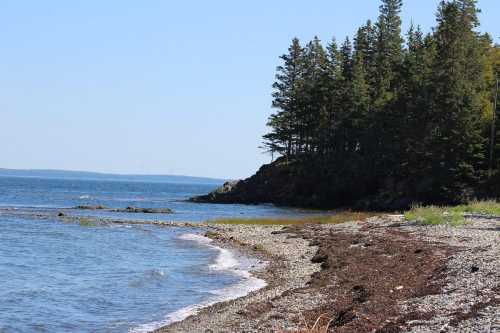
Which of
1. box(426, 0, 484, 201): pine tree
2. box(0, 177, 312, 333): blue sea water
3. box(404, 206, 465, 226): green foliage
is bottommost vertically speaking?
box(0, 177, 312, 333): blue sea water

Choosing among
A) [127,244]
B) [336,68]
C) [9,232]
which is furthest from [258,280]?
[336,68]

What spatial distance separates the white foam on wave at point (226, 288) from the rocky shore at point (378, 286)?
578 millimetres

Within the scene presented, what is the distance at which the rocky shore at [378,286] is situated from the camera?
611 inches

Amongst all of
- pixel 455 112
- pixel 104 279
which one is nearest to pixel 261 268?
pixel 104 279

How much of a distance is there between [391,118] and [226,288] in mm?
56784

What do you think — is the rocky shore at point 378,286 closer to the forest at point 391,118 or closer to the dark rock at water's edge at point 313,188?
the forest at point 391,118

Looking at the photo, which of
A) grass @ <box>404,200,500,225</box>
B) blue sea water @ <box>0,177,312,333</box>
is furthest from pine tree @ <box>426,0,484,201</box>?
blue sea water @ <box>0,177,312,333</box>

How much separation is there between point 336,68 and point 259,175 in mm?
19198

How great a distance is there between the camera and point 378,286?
2039 centimetres

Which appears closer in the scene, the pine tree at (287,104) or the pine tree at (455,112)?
the pine tree at (455,112)

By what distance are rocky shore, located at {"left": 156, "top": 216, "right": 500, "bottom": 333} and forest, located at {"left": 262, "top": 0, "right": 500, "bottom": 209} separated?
1221 inches

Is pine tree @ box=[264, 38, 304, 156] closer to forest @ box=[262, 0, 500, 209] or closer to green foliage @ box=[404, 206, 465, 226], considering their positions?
forest @ box=[262, 0, 500, 209]

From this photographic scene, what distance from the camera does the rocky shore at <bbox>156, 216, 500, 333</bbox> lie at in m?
15.5

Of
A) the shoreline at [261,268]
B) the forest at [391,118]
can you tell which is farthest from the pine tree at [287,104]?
the shoreline at [261,268]
